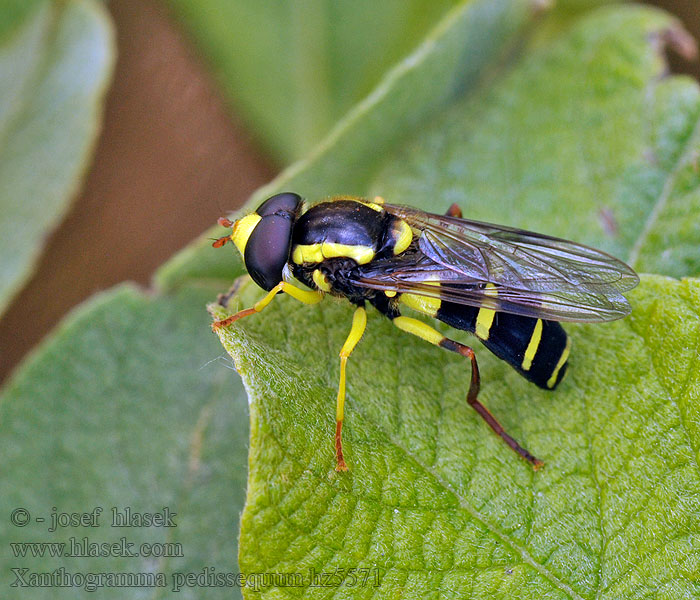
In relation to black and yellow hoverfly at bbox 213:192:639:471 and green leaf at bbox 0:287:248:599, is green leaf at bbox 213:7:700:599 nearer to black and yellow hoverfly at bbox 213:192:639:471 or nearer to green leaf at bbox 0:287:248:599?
black and yellow hoverfly at bbox 213:192:639:471

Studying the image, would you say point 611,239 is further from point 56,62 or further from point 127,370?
point 56,62

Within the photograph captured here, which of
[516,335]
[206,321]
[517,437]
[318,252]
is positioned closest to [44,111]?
[206,321]

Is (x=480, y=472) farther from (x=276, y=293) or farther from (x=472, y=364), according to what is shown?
(x=276, y=293)

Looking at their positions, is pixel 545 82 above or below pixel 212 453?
above

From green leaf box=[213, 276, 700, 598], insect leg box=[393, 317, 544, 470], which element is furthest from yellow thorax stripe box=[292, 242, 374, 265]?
insect leg box=[393, 317, 544, 470]

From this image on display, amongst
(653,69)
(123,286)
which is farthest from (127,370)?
(653,69)
